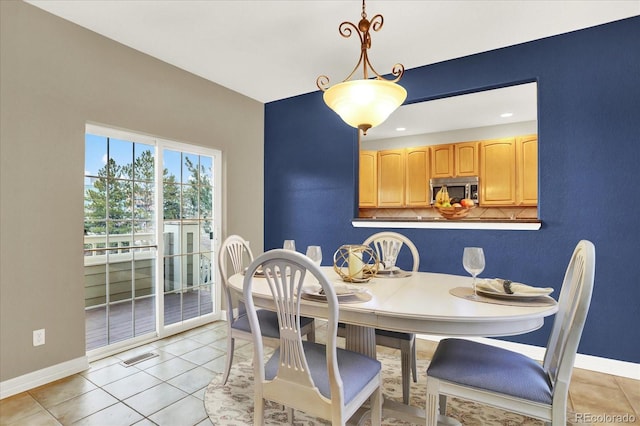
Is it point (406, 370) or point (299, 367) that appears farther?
point (406, 370)

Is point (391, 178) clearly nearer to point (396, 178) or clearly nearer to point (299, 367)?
point (396, 178)

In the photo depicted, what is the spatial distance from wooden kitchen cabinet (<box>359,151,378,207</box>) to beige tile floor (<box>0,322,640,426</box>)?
3.47 meters

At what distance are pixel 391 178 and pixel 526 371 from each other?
15.2 ft

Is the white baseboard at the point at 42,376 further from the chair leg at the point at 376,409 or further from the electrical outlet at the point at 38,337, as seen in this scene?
the chair leg at the point at 376,409

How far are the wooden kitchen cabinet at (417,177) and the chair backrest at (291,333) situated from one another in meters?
4.60

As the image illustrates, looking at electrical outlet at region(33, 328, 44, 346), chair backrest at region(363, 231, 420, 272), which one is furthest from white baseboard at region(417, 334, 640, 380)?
electrical outlet at region(33, 328, 44, 346)

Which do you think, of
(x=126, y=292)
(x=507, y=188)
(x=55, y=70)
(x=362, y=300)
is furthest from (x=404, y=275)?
(x=507, y=188)

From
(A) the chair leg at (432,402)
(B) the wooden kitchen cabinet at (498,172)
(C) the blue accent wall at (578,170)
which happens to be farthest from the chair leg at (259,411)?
(B) the wooden kitchen cabinet at (498,172)

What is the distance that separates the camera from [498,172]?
5.04 m

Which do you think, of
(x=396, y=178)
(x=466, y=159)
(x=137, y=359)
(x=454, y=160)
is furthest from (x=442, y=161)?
(x=137, y=359)

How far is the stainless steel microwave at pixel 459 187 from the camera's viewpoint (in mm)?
5184

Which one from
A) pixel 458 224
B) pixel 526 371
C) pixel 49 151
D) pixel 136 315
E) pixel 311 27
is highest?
pixel 311 27

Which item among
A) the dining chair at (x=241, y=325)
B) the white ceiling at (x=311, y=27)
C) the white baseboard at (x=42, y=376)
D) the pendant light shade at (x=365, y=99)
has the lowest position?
the white baseboard at (x=42, y=376)

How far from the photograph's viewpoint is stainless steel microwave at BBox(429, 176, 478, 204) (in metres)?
5.18
